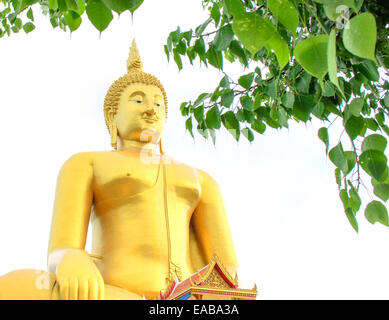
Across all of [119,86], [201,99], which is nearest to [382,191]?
[201,99]

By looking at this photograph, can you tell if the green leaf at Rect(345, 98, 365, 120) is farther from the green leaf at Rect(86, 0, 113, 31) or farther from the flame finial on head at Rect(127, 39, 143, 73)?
the flame finial on head at Rect(127, 39, 143, 73)

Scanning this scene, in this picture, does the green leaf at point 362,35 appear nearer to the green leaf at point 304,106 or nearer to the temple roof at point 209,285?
the green leaf at point 304,106

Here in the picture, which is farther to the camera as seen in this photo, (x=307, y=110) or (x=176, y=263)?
(x=176, y=263)

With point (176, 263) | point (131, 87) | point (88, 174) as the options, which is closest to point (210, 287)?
point (176, 263)

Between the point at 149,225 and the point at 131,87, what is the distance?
1234mm

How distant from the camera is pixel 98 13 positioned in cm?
93

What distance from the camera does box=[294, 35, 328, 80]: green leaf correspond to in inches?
31.7

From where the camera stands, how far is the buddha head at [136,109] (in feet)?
13.0

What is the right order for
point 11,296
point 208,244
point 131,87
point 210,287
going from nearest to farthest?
point 11,296 < point 210,287 < point 208,244 < point 131,87

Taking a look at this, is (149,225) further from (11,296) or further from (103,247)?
(11,296)

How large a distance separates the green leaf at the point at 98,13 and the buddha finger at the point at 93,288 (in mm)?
1972

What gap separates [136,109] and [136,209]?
88 cm

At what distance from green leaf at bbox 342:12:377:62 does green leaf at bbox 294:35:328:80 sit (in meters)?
0.13

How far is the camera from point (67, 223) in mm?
3289
